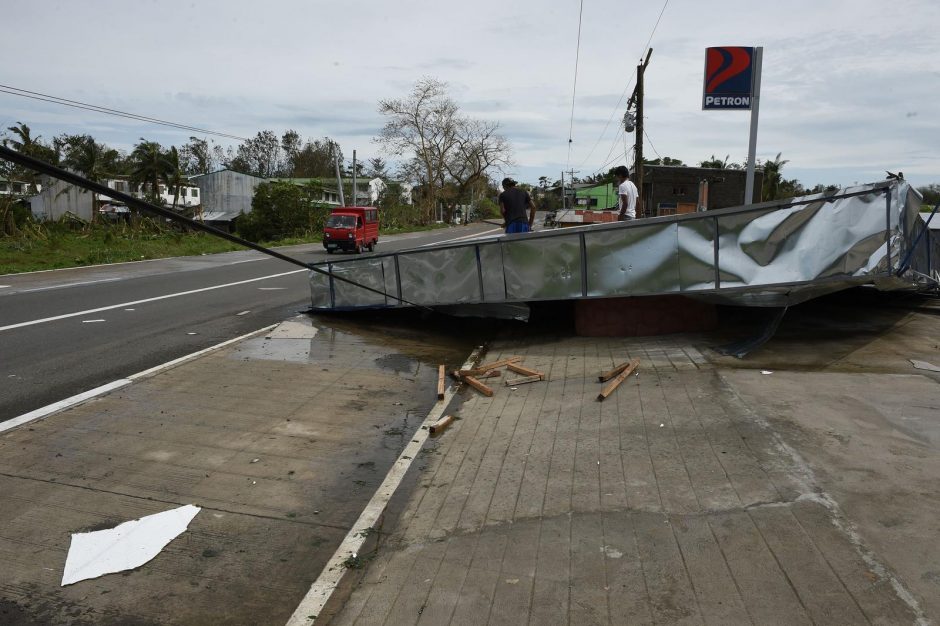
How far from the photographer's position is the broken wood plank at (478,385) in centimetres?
772

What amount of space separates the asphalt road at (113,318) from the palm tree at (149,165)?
37.2 m

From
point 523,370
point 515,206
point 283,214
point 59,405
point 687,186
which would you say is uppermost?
point 687,186

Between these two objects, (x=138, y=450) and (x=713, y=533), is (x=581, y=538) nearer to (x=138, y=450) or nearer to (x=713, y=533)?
(x=713, y=533)

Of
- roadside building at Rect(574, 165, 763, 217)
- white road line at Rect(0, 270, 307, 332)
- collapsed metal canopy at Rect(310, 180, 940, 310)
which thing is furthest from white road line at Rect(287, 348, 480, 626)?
roadside building at Rect(574, 165, 763, 217)

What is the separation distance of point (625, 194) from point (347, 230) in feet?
75.0

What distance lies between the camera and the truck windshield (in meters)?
33.8

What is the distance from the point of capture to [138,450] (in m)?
6.11

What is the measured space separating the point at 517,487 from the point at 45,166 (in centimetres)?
360

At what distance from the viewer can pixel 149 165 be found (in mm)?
56438

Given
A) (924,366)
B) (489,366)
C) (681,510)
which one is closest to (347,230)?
(489,366)

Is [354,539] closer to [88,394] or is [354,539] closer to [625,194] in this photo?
[88,394]

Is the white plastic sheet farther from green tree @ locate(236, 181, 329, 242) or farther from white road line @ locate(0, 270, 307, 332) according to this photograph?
green tree @ locate(236, 181, 329, 242)

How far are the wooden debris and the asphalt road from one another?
4.24 meters

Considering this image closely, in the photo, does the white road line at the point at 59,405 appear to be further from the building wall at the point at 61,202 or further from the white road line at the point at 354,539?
the building wall at the point at 61,202
